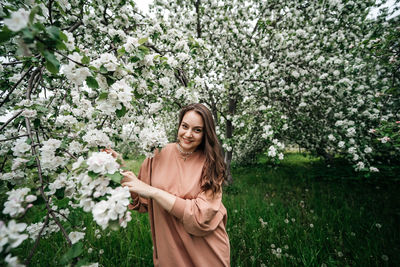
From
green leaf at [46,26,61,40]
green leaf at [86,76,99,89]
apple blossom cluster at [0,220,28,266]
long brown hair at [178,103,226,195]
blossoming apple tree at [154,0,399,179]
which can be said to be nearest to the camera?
apple blossom cluster at [0,220,28,266]

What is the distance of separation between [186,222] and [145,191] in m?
0.40

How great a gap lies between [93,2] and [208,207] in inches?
122

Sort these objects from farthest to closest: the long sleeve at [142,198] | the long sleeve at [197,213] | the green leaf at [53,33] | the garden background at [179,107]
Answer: the long sleeve at [142,198], the long sleeve at [197,213], the garden background at [179,107], the green leaf at [53,33]

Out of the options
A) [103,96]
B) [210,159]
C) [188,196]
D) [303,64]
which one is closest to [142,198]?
[188,196]

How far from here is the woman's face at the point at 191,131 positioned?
1.60m

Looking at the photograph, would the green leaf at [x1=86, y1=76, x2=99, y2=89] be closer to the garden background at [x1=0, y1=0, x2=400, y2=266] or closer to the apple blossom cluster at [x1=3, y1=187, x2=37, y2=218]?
the garden background at [x1=0, y1=0, x2=400, y2=266]

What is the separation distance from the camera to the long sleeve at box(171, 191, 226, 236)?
1291 mm

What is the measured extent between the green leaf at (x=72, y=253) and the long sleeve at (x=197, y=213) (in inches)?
23.7

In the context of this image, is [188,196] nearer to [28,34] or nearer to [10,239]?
[10,239]

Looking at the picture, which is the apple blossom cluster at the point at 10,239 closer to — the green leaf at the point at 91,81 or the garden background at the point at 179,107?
the garden background at the point at 179,107

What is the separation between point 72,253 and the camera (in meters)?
0.83

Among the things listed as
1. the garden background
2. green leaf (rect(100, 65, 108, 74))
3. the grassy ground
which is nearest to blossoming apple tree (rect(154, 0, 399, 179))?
the garden background

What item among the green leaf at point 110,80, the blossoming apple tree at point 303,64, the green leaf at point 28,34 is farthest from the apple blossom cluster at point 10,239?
the blossoming apple tree at point 303,64

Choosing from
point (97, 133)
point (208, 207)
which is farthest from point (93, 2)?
point (208, 207)
